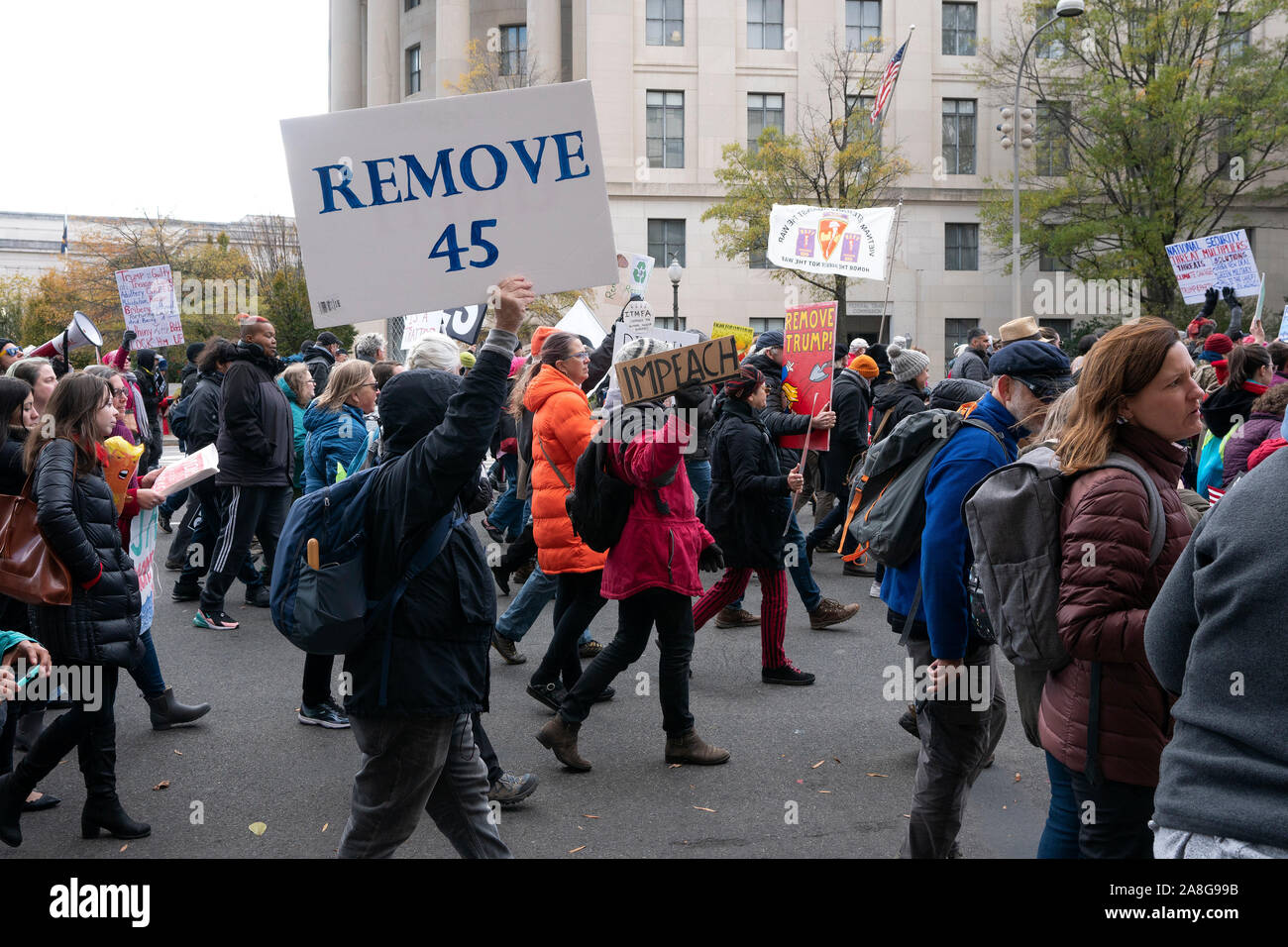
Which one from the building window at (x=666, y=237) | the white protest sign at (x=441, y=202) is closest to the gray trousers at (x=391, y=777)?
the white protest sign at (x=441, y=202)

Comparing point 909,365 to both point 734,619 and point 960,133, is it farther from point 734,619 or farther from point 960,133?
point 960,133

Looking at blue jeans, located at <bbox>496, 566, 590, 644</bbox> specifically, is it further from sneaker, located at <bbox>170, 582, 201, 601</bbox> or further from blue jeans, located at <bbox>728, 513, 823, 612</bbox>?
sneaker, located at <bbox>170, 582, 201, 601</bbox>

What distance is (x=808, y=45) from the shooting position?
3744 centimetres

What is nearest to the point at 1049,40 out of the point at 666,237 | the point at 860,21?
the point at 860,21

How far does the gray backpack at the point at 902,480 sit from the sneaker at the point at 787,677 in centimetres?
→ 262

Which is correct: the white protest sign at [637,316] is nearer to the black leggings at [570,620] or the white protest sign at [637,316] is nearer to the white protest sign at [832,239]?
the white protest sign at [832,239]

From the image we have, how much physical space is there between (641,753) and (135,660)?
244cm

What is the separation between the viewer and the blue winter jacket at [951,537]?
3.54 metres

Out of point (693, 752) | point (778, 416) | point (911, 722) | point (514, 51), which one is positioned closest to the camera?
point (693, 752)

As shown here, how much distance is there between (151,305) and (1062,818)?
1396 cm

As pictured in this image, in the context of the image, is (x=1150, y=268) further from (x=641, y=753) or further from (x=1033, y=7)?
(x=641, y=753)

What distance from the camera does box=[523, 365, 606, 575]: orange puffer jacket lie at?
582cm

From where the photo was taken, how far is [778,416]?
7.54 m
